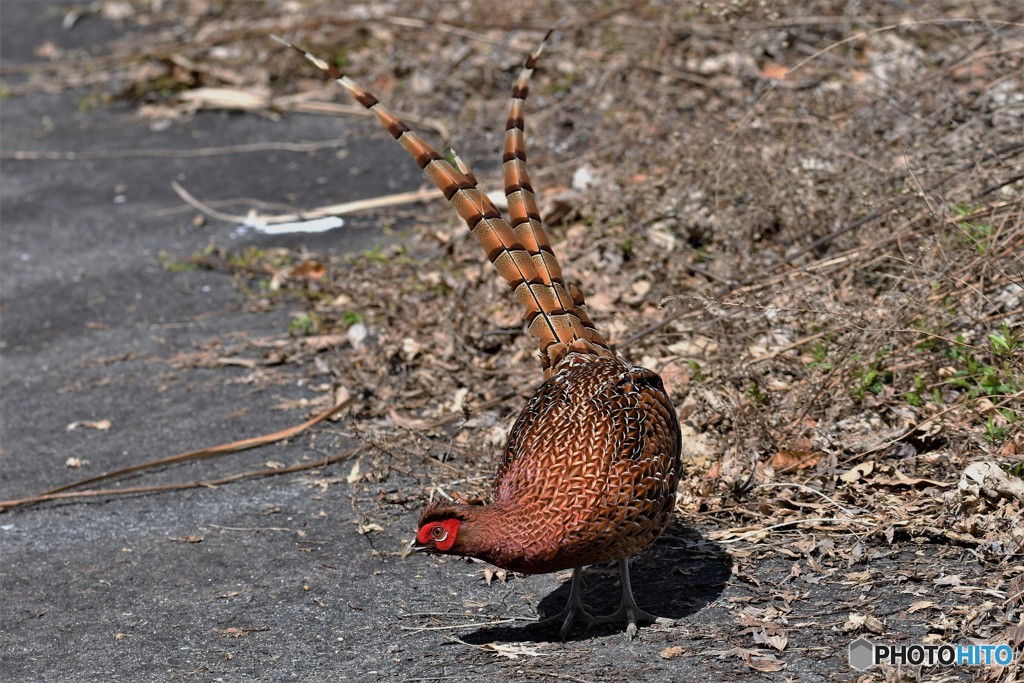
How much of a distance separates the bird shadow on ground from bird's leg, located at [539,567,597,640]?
0.03m

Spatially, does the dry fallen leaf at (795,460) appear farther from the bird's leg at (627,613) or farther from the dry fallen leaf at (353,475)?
the dry fallen leaf at (353,475)

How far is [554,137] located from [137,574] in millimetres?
5310

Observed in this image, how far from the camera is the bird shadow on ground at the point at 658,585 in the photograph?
4.52 metres

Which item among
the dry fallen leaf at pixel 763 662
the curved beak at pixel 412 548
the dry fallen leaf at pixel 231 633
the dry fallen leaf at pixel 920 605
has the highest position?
the curved beak at pixel 412 548

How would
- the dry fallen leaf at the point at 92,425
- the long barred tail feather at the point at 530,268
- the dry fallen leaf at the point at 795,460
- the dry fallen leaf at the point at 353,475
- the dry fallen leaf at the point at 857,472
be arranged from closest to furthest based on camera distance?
the long barred tail feather at the point at 530,268 → the dry fallen leaf at the point at 857,472 → the dry fallen leaf at the point at 795,460 → the dry fallen leaf at the point at 353,475 → the dry fallen leaf at the point at 92,425

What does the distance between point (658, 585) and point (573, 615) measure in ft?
1.55

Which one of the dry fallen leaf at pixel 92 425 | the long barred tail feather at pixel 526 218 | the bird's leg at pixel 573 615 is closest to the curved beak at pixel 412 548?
the bird's leg at pixel 573 615

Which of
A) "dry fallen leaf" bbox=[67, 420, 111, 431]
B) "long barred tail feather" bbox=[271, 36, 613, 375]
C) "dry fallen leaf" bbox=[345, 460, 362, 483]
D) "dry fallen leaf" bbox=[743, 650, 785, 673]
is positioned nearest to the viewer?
"dry fallen leaf" bbox=[743, 650, 785, 673]

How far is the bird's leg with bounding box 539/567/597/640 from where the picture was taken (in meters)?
4.48

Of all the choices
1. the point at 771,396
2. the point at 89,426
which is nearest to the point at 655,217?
the point at 771,396

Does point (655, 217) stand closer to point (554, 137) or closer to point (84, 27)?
point (554, 137)

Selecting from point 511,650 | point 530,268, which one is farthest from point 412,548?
point 530,268

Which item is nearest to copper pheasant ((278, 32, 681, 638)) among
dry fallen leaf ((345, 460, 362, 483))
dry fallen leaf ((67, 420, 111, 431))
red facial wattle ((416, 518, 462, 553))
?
red facial wattle ((416, 518, 462, 553))

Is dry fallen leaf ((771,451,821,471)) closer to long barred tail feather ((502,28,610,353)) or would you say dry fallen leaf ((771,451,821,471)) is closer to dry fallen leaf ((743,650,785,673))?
long barred tail feather ((502,28,610,353))
